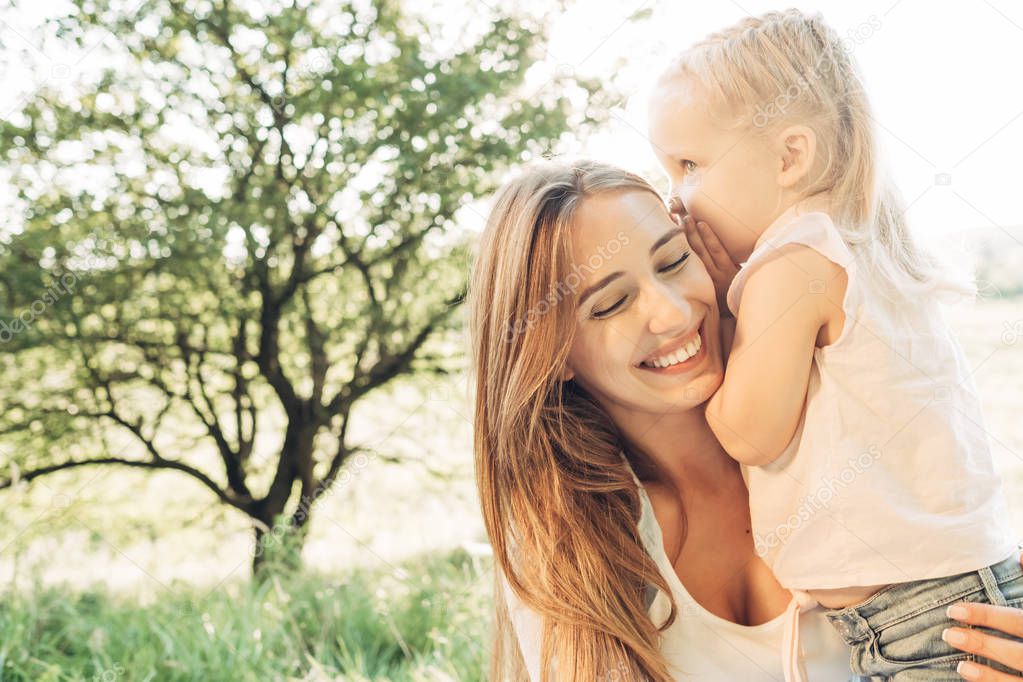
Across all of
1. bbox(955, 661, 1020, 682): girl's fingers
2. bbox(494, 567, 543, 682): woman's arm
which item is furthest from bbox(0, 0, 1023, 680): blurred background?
bbox(955, 661, 1020, 682): girl's fingers

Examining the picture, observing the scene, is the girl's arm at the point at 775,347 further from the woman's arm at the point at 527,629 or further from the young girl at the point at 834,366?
the woman's arm at the point at 527,629

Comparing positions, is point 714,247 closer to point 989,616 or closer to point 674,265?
point 674,265

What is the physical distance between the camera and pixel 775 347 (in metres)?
1.65

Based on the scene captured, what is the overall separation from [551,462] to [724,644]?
0.53 metres

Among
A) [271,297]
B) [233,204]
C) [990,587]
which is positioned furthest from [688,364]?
[271,297]

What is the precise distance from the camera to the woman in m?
1.82

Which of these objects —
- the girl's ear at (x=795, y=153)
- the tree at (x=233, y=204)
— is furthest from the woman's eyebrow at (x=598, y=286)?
the tree at (x=233, y=204)

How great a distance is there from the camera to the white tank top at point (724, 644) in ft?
6.21

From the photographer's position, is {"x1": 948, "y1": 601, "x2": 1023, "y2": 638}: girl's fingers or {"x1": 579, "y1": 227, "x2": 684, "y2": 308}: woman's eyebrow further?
{"x1": 579, "y1": 227, "x2": 684, "y2": 308}: woman's eyebrow

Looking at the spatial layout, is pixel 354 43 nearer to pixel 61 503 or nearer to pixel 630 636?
pixel 61 503

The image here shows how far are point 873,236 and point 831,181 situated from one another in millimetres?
135

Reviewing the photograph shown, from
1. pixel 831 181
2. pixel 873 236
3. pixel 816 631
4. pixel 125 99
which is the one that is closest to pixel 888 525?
pixel 816 631

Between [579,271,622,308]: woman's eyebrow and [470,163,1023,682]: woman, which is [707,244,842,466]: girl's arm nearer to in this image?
[470,163,1023,682]: woman

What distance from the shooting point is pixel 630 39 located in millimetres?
3623
